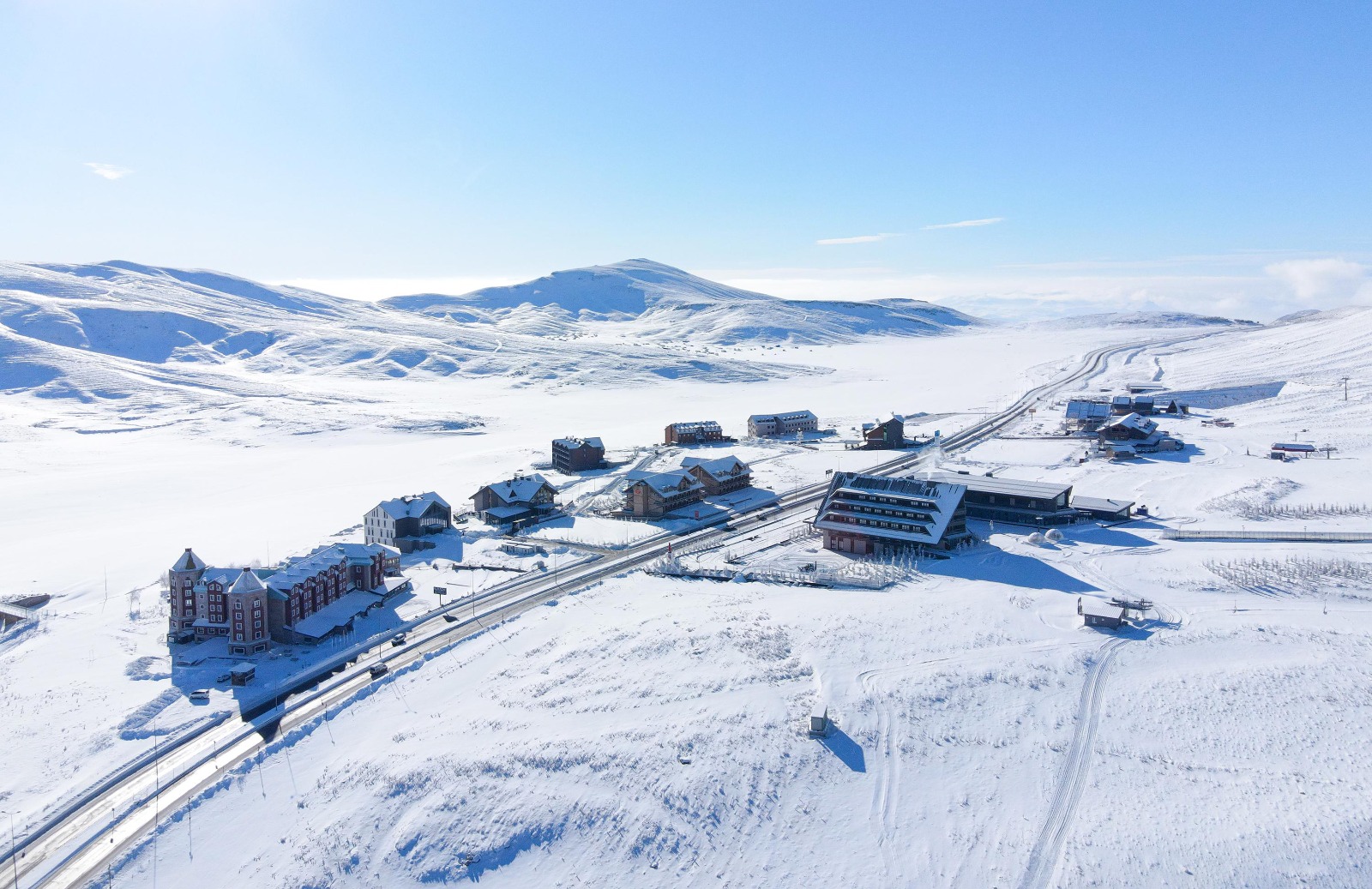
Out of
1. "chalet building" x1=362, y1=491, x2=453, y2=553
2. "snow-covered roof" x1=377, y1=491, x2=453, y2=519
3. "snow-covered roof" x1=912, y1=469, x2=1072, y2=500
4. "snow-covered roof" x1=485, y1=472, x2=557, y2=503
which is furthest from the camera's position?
"snow-covered roof" x1=485, y1=472, x2=557, y2=503

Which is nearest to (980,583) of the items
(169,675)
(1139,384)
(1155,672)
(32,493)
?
(1155,672)

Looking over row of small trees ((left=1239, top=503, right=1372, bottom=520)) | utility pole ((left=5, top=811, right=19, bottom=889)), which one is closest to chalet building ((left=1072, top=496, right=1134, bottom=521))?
row of small trees ((left=1239, top=503, right=1372, bottom=520))

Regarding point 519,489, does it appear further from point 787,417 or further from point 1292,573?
point 1292,573

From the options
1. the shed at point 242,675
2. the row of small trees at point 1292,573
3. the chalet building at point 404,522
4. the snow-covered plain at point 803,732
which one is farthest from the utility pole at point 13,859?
the row of small trees at point 1292,573

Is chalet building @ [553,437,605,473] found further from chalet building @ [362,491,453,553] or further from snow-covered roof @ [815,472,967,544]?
snow-covered roof @ [815,472,967,544]

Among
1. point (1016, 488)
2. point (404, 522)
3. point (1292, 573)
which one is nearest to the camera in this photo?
point (1292, 573)

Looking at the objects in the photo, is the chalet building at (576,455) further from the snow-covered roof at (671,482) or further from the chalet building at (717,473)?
the snow-covered roof at (671,482)

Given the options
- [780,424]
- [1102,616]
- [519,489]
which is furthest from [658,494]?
[780,424]
